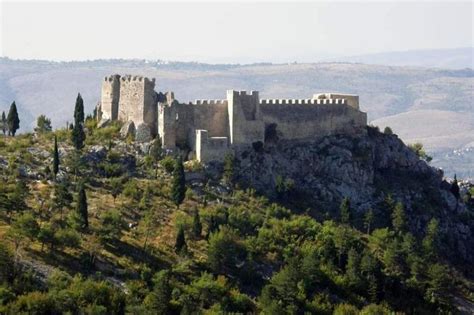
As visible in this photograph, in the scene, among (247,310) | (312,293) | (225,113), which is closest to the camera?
(247,310)

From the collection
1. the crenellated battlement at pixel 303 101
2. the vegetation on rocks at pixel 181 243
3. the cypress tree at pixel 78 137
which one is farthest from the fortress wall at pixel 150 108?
the crenellated battlement at pixel 303 101

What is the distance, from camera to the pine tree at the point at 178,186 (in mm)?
61375

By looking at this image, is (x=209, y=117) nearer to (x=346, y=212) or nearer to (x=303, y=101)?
(x=303, y=101)

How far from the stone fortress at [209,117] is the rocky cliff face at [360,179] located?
1.08 meters

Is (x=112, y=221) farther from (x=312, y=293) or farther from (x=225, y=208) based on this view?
(x=312, y=293)

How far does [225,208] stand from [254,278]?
720 cm

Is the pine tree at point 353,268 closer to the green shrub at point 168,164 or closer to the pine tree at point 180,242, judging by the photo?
the pine tree at point 180,242

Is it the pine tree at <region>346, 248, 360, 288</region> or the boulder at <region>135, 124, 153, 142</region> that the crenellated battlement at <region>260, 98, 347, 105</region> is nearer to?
the boulder at <region>135, 124, 153, 142</region>

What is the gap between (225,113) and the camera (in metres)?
67.8

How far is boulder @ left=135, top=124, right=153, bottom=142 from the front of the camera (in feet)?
220

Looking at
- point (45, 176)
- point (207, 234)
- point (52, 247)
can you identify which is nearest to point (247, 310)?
point (207, 234)

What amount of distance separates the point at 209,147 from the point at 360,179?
12.7 metres

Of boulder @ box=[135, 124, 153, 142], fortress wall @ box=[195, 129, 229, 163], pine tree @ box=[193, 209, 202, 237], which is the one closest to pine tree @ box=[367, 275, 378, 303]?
pine tree @ box=[193, 209, 202, 237]

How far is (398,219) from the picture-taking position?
66.9m
